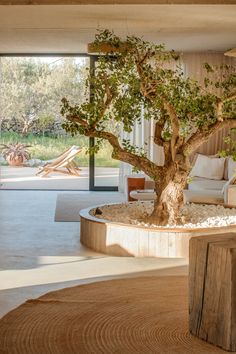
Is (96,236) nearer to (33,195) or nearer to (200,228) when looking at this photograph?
(200,228)

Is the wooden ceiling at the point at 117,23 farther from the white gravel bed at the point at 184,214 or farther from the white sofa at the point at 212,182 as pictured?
the white gravel bed at the point at 184,214

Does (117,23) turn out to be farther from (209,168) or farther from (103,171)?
(103,171)

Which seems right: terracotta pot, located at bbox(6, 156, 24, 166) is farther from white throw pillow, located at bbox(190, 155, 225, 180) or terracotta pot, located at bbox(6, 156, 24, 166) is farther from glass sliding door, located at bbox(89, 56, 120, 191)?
white throw pillow, located at bbox(190, 155, 225, 180)

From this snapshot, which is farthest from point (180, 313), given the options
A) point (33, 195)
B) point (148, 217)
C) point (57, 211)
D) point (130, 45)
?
point (33, 195)

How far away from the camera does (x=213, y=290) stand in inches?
125

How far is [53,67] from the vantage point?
11414 millimetres

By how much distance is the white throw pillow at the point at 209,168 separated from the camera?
938cm

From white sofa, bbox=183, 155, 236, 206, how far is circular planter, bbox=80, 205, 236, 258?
57.8 inches

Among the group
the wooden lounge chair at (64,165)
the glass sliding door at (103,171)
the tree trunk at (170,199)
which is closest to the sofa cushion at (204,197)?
the tree trunk at (170,199)

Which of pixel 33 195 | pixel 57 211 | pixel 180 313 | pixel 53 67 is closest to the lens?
pixel 180 313

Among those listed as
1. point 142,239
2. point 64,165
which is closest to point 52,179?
point 64,165

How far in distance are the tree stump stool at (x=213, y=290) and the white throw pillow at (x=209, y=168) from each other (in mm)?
6053

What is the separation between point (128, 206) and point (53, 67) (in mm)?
5025

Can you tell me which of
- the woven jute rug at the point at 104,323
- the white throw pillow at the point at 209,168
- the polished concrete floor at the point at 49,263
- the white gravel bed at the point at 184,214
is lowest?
the polished concrete floor at the point at 49,263
